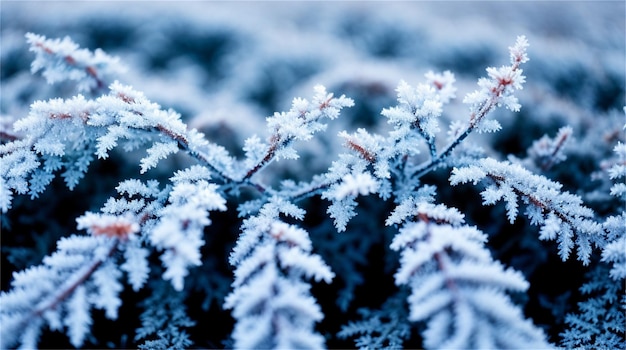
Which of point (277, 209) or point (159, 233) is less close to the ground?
point (277, 209)

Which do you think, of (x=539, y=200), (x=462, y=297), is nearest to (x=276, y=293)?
(x=462, y=297)

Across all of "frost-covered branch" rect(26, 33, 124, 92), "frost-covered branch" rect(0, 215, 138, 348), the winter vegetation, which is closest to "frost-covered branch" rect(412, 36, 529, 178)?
the winter vegetation

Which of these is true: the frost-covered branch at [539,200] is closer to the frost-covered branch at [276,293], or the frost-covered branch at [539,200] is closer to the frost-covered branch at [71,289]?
the frost-covered branch at [276,293]

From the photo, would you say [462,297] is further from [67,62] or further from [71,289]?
[67,62]

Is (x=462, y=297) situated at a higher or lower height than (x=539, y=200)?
lower

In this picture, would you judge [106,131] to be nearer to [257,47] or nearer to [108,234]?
[108,234]

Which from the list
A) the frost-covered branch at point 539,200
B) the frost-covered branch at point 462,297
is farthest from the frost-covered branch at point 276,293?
the frost-covered branch at point 539,200

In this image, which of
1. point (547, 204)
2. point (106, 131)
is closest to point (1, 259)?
point (106, 131)

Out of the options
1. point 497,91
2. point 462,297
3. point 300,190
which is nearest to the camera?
point 462,297

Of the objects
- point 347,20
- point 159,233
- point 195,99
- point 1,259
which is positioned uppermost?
point 347,20
